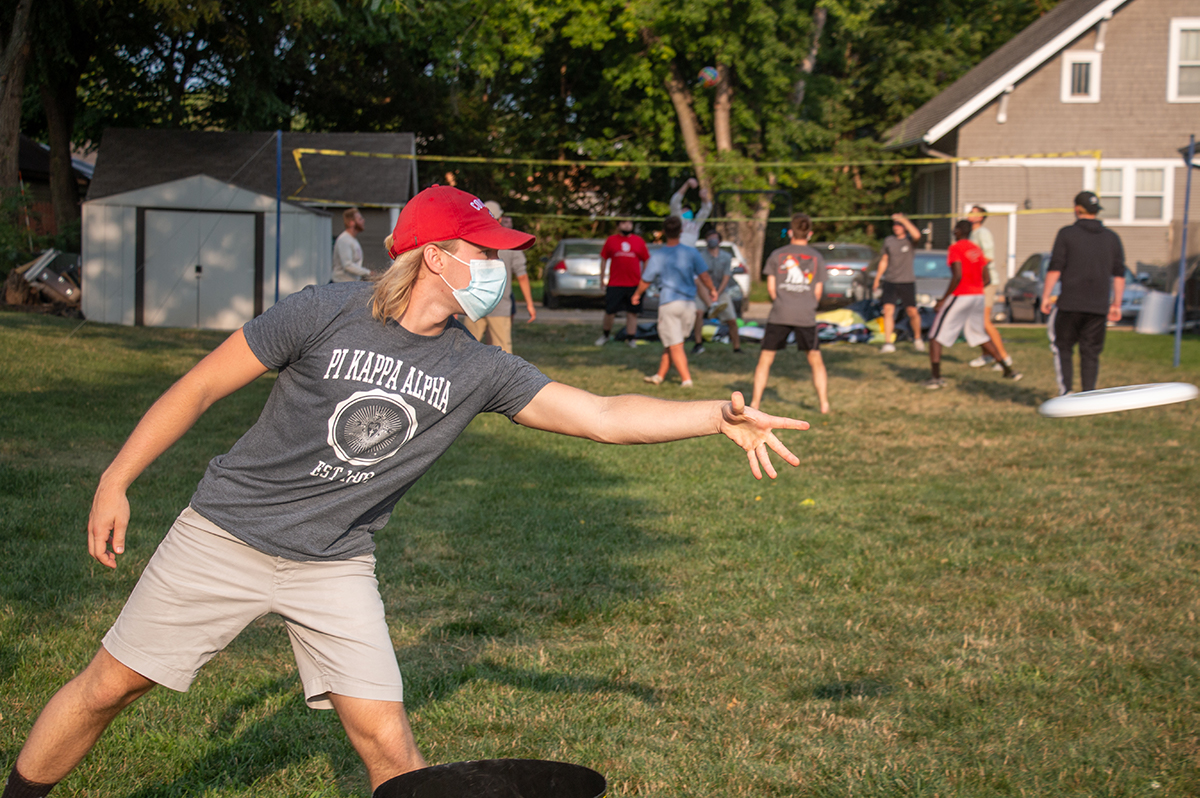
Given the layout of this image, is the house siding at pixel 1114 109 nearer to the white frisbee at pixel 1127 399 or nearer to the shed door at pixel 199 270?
the shed door at pixel 199 270

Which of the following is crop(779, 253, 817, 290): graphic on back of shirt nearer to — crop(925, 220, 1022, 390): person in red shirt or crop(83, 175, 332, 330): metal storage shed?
crop(925, 220, 1022, 390): person in red shirt

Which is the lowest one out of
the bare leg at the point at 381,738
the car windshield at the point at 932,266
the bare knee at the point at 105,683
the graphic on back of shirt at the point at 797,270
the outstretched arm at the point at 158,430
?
the bare leg at the point at 381,738

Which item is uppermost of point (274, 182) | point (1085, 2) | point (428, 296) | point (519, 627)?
point (1085, 2)

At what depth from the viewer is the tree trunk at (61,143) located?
23.5 meters

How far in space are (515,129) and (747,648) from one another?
3523 cm

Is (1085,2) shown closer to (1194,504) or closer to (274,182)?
(274,182)

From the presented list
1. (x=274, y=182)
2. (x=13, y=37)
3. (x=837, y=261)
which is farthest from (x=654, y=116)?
(x=13, y=37)

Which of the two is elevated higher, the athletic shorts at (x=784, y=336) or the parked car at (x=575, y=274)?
the parked car at (x=575, y=274)

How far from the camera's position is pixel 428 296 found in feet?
9.66

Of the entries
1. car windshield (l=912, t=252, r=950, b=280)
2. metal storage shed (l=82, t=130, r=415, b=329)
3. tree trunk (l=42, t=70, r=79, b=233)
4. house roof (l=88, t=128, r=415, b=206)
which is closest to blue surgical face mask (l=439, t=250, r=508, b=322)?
metal storage shed (l=82, t=130, r=415, b=329)

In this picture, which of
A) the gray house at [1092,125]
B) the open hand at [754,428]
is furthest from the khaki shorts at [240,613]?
the gray house at [1092,125]

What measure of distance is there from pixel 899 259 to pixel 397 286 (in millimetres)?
14600

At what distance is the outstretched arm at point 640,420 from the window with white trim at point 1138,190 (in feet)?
103

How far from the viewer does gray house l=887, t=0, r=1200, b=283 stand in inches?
1194
